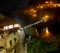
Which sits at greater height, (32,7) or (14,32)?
(32,7)

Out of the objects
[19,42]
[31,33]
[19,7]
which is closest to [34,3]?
[19,7]

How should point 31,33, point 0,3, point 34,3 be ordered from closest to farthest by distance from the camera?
point 31,33 → point 0,3 → point 34,3

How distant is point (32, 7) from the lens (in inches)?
653

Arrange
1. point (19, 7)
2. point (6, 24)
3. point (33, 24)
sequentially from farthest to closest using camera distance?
point (19, 7), point (33, 24), point (6, 24)

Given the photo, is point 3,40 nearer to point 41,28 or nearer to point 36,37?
point 36,37

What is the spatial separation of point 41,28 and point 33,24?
2.94 feet

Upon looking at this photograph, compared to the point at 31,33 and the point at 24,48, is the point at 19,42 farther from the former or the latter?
the point at 31,33

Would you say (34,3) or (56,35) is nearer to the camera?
(56,35)

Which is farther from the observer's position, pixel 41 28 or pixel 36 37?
pixel 41 28

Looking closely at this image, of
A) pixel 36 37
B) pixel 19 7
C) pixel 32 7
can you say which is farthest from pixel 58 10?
pixel 36 37

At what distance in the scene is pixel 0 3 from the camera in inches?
590

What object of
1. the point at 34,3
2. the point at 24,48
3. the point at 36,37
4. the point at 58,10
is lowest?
the point at 24,48

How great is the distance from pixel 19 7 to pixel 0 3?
205cm

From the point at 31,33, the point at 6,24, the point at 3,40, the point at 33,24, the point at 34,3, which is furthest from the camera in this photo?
the point at 34,3
